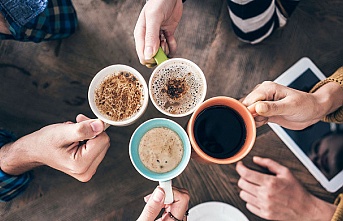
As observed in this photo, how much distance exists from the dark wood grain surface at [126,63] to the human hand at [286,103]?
0.21 m

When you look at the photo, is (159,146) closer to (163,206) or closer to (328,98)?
(163,206)

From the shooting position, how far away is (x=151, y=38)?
947mm

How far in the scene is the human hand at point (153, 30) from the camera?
95 centimetres

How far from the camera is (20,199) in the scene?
1.22 m

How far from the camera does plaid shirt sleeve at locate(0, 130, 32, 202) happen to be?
1.11 m

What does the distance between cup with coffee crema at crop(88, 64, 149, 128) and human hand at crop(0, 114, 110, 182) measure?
2.2 inches

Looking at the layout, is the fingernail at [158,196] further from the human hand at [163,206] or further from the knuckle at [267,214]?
the knuckle at [267,214]

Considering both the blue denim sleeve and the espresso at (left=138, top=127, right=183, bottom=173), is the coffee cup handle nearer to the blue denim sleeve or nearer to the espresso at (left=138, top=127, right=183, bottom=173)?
the espresso at (left=138, top=127, right=183, bottom=173)

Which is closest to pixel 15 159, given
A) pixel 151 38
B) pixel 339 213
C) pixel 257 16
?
pixel 151 38

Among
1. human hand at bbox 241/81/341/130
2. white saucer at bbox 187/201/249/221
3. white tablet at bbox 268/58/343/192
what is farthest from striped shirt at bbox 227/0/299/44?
white saucer at bbox 187/201/249/221

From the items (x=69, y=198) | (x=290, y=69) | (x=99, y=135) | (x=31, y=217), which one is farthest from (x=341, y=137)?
(x=31, y=217)

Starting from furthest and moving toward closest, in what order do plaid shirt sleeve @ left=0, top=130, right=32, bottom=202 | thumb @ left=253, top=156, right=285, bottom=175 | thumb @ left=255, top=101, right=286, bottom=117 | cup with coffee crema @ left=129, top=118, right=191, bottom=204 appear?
thumb @ left=253, top=156, right=285, bottom=175 < plaid shirt sleeve @ left=0, top=130, right=32, bottom=202 < cup with coffee crema @ left=129, top=118, right=191, bottom=204 < thumb @ left=255, top=101, right=286, bottom=117

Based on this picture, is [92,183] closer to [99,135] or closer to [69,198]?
[69,198]

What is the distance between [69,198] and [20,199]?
0.51 feet
